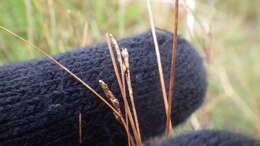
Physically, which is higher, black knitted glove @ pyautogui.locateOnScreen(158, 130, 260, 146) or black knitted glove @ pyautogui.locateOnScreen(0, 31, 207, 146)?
black knitted glove @ pyautogui.locateOnScreen(0, 31, 207, 146)

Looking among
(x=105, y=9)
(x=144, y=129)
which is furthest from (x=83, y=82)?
(x=105, y=9)

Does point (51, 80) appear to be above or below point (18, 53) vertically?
below

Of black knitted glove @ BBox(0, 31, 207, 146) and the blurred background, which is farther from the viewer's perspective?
the blurred background

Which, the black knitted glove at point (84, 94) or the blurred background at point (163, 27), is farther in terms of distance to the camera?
the blurred background at point (163, 27)

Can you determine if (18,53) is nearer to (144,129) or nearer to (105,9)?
(105,9)

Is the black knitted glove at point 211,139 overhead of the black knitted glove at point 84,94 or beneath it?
beneath

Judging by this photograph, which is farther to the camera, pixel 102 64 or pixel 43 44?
pixel 43 44
